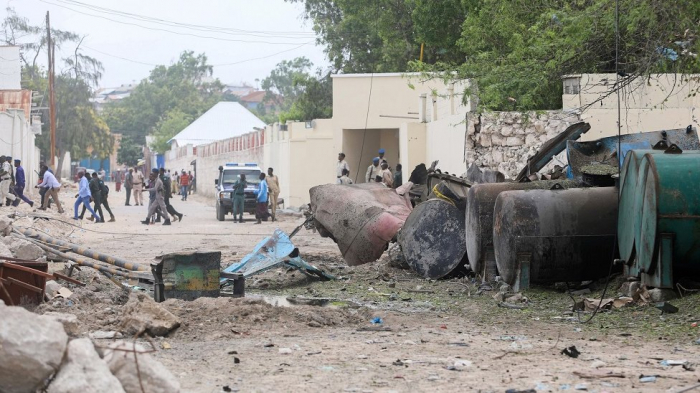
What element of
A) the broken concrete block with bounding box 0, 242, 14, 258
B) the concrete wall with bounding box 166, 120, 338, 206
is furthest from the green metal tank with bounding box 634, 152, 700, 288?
the concrete wall with bounding box 166, 120, 338, 206

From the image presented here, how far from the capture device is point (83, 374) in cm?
492

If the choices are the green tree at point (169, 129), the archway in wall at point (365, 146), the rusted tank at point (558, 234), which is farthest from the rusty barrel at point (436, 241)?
the green tree at point (169, 129)

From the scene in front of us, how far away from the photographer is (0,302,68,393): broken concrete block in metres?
4.87

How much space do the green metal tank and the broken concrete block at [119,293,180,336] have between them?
Result: 15.2 ft

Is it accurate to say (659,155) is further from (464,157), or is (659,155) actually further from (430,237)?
(464,157)

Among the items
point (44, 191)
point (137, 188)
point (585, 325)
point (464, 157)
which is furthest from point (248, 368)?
point (137, 188)

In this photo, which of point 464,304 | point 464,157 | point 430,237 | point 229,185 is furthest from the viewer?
point 229,185

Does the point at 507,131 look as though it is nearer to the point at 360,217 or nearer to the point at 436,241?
the point at 360,217

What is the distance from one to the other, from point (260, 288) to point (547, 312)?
3.94 metres

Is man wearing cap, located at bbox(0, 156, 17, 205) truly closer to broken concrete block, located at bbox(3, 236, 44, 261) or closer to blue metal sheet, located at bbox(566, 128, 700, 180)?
broken concrete block, located at bbox(3, 236, 44, 261)

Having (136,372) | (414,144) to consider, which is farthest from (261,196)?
(136,372)

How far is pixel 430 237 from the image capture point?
1287 cm

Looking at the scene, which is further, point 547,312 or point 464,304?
point 464,304

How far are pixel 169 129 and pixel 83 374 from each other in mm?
101620
